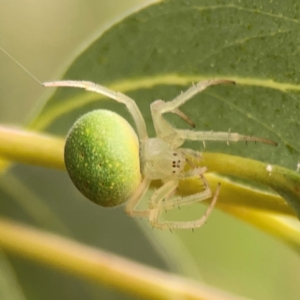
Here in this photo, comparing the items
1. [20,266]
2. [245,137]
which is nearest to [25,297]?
[20,266]

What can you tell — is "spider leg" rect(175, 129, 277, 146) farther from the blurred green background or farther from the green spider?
the blurred green background

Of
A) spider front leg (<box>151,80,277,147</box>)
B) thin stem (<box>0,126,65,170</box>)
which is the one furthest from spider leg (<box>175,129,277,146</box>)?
thin stem (<box>0,126,65,170</box>)

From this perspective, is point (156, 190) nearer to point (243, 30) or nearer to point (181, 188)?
point (181, 188)

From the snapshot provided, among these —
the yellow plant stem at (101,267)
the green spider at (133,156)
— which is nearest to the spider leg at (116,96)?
the green spider at (133,156)

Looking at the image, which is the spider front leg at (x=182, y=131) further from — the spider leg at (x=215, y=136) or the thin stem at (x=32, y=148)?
the thin stem at (x=32, y=148)

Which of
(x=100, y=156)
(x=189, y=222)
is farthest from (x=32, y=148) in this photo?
(x=189, y=222)

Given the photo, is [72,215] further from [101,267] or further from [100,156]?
[100,156]
